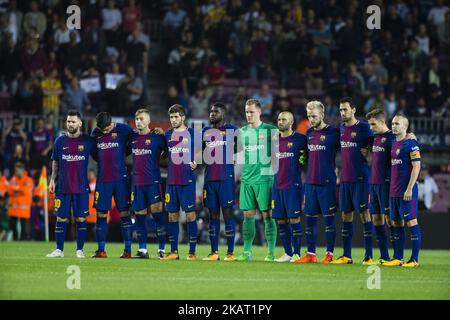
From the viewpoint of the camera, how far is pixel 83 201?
17.5 metres

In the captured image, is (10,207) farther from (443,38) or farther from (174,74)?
(443,38)

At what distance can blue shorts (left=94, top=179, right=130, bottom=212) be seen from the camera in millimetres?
17312

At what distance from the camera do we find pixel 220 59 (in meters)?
30.4

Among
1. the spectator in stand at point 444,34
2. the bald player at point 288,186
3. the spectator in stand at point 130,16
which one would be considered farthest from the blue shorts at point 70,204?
the spectator in stand at point 444,34

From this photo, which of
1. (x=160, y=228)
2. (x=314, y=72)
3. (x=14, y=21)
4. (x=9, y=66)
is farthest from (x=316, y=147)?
(x=14, y=21)

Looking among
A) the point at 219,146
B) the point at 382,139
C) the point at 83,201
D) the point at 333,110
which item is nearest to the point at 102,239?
the point at 83,201

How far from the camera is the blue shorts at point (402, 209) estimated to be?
15.9 m

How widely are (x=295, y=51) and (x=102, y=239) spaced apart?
14240 mm

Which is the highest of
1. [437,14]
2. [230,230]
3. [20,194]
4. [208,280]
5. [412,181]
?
[437,14]

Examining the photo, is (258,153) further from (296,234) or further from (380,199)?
(380,199)

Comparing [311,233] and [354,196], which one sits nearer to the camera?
[354,196]

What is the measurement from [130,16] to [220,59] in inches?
110

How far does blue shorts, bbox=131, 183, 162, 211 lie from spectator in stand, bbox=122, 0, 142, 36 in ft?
42.3
